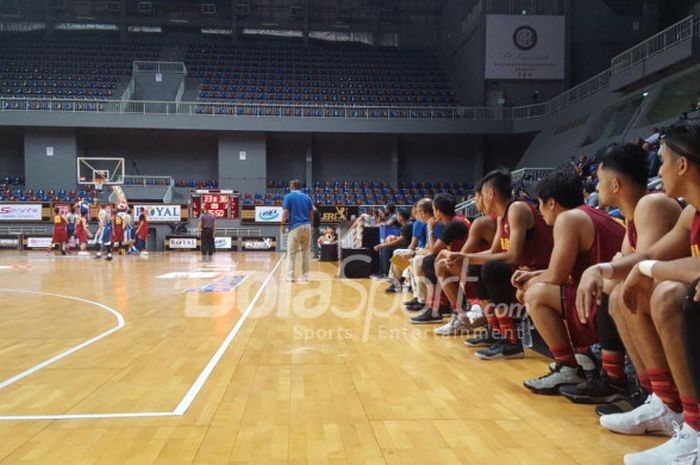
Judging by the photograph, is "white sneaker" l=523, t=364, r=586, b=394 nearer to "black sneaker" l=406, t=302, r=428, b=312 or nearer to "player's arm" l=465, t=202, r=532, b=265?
"player's arm" l=465, t=202, r=532, b=265

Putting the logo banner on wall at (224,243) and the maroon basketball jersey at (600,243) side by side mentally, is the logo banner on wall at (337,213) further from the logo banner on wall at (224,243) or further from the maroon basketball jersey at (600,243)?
the maroon basketball jersey at (600,243)

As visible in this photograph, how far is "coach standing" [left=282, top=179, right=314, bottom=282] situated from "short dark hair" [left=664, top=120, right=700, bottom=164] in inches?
289

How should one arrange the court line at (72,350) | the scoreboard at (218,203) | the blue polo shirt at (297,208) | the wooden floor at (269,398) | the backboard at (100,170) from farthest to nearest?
1. the backboard at (100,170)
2. the scoreboard at (218,203)
3. the blue polo shirt at (297,208)
4. the court line at (72,350)
5. the wooden floor at (269,398)

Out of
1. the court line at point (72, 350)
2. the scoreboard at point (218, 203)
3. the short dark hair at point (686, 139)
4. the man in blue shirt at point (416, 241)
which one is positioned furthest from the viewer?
the scoreboard at point (218, 203)

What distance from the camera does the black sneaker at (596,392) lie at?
2787mm

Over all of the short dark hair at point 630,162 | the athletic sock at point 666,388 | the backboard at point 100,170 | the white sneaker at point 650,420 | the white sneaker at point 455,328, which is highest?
the backboard at point 100,170

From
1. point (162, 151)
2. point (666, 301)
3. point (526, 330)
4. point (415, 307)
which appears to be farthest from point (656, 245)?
point (162, 151)

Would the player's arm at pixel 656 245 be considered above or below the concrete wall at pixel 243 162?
below

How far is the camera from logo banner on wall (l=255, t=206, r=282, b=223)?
2200 cm

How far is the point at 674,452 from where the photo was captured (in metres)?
1.90

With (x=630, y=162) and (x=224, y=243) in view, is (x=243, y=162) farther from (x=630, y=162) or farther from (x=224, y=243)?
(x=630, y=162)

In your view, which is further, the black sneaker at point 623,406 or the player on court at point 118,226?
the player on court at point 118,226

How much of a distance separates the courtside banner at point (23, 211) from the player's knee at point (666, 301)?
75.8ft

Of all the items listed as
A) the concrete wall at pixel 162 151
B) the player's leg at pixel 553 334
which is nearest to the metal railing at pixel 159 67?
the concrete wall at pixel 162 151
